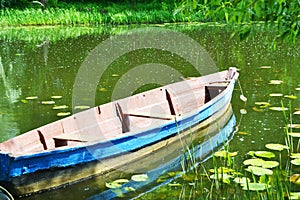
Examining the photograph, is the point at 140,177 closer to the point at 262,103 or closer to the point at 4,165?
the point at 4,165

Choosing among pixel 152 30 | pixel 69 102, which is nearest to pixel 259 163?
pixel 69 102

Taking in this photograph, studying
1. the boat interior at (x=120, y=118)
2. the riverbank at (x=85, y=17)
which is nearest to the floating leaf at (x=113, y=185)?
the boat interior at (x=120, y=118)

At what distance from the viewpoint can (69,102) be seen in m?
6.73

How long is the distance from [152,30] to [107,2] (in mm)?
7291

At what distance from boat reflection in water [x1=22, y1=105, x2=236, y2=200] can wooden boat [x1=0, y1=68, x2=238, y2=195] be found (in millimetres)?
60

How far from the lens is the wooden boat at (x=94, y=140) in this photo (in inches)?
148

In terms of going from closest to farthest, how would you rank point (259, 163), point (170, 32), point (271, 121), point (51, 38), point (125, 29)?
point (259, 163), point (271, 121), point (51, 38), point (170, 32), point (125, 29)

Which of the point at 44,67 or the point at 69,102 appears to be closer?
the point at 69,102

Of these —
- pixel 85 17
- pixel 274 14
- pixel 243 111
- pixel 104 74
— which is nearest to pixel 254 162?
pixel 243 111

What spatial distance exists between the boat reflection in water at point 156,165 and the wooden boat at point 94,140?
60 millimetres

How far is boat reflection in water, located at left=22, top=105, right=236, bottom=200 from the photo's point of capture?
394 centimetres

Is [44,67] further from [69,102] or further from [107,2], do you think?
[107,2]

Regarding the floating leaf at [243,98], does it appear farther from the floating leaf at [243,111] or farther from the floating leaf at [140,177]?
the floating leaf at [140,177]

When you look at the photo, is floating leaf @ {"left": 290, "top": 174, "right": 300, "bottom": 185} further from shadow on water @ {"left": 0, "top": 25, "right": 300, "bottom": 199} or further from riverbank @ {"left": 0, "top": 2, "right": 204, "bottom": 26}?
riverbank @ {"left": 0, "top": 2, "right": 204, "bottom": 26}
